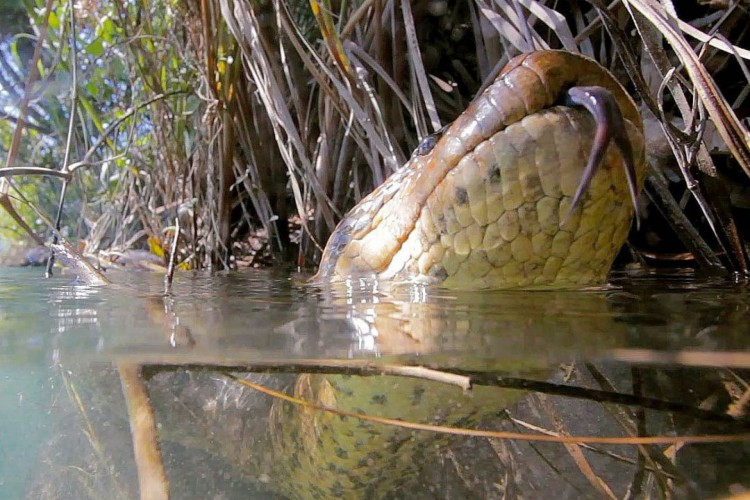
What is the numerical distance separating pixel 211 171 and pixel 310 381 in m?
1.60

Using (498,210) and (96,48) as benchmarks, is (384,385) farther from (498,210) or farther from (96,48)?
(96,48)

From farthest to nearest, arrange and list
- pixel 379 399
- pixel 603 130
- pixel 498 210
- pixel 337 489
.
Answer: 1. pixel 337 489
2. pixel 379 399
3. pixel 498 210
4. pixel 603 130

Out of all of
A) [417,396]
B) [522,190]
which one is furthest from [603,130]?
[417,396]

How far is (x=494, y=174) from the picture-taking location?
3.39 ft

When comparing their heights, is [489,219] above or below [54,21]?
below

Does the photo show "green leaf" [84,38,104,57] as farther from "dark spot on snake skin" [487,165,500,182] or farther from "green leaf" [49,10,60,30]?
"dark spot on snake skin" [487,165,500,182]

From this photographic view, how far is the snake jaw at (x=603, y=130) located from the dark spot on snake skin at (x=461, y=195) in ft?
0.55

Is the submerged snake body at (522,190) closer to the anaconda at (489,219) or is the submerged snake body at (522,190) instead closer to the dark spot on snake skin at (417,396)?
the anaconda at (489,219)

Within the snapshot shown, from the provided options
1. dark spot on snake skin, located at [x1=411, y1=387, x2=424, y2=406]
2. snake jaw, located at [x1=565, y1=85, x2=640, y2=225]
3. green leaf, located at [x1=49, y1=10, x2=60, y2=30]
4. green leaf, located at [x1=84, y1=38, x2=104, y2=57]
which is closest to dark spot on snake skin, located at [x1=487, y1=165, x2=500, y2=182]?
snake jaw, located at [x1=565, y1=85, x2=640, y2=225]

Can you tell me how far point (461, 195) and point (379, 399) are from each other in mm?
380

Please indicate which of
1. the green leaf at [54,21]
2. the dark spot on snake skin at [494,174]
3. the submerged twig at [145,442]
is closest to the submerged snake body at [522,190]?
the dark spot on snake skin at [494,174]

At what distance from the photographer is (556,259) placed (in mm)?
1109

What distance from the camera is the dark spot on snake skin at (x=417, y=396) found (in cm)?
113

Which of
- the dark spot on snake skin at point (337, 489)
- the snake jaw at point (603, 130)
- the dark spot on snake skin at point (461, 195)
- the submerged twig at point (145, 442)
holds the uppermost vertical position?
the snake jaw at point (603, 130)
